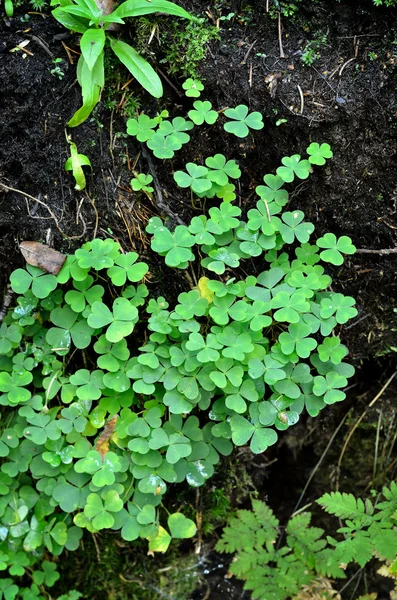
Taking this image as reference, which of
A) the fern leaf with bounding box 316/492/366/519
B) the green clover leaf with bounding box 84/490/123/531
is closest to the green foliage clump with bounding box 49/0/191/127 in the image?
the green clover leaf with bounding box 84/490/123/531

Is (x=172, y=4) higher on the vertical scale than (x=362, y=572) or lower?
higher

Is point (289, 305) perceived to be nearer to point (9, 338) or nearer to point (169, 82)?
point (169, 82)

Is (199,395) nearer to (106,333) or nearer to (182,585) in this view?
(106,333)

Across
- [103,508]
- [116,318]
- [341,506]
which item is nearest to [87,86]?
[116,318]

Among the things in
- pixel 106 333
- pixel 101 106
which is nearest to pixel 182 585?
pixel 106 333

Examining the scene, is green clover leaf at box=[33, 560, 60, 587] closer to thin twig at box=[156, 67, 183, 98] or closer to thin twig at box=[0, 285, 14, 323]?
thin twig at box=[0, 285, 14, 323]

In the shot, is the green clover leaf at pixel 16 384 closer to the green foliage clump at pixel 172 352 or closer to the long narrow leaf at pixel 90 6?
the green foliage clump at pixel 172 352
